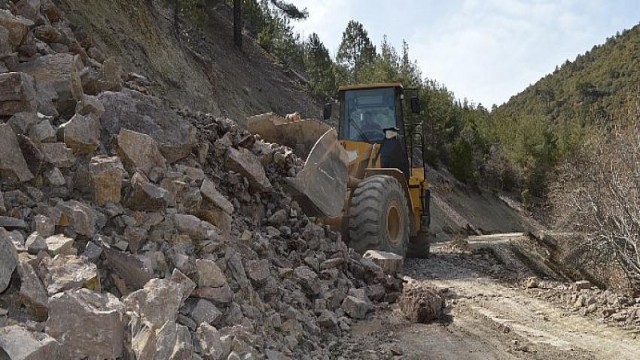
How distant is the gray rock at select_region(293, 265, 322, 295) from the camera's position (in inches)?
199

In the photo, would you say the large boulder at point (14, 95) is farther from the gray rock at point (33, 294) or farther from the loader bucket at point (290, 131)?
the loader bucket at point (290, 131)

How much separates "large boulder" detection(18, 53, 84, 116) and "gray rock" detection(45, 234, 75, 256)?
153 centimetres

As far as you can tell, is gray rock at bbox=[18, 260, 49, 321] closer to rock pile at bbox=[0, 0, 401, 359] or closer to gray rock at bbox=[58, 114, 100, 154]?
rock pile at bbox=[0, 0, 401, 359]

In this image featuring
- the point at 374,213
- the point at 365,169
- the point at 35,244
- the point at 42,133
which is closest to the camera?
the point at 35,244

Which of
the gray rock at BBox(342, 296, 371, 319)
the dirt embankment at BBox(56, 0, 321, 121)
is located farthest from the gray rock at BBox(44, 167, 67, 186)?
the dirt embankment at BBox(56, 0, 321, 121)

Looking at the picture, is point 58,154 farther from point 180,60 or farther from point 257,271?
point 180,60

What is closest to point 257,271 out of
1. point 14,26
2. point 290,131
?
point 14,26

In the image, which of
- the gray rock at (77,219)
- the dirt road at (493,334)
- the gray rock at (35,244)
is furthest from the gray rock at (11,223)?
the dirt road at (493,334)

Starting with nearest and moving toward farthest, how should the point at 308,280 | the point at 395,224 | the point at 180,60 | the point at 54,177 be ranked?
the point at 54,177
the point at 308,280
the point at 395,224
the point at 180,60

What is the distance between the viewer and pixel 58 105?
4.43 meters

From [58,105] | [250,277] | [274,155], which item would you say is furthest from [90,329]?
[274,155]

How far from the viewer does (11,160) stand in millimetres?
3510

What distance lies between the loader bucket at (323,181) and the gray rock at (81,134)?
2452 millimetres

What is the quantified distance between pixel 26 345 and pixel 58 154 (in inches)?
71.1
